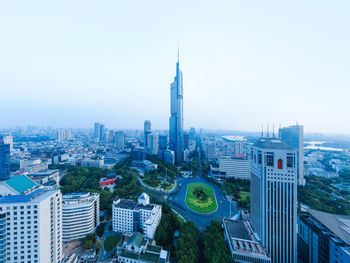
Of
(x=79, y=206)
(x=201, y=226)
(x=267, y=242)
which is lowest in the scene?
(x=201, y=226)

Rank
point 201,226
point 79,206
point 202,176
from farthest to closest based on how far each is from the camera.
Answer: point 202,176 → point 201,226 → point 79,206

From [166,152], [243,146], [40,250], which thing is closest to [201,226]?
[40,250]

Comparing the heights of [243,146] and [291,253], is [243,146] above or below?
above

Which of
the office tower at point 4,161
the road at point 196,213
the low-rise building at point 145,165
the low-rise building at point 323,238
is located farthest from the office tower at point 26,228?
the office tower at point 4,161

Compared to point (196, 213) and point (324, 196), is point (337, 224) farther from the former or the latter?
point (324, 196)

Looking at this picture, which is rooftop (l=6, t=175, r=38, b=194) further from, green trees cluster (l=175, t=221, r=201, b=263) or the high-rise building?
green trees cluster (l=175, t=221, r=201, b=263)

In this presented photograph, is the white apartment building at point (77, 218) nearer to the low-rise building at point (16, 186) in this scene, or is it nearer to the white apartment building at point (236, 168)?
the low-rise building at point (16, 186)

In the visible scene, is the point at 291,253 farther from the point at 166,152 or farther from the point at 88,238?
the point at 166,152

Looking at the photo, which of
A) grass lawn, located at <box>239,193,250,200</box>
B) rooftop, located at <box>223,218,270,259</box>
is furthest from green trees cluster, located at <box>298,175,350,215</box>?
rooftop, located at <box>223,218,270,259</box>
